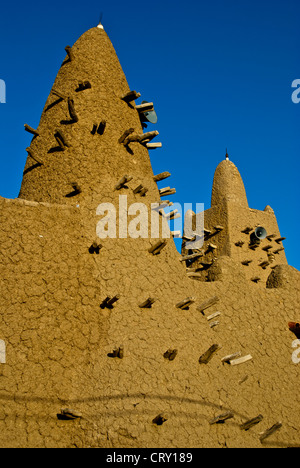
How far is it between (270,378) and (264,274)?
5.84m

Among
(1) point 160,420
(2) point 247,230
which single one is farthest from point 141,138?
(2) point 247,230

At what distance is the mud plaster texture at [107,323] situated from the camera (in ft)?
18.9

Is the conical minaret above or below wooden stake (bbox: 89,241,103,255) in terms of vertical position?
above

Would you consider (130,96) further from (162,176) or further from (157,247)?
(157,247)

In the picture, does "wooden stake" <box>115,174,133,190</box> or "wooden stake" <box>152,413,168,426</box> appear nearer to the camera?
"wooden stake" <box>152,413,168,426</box>

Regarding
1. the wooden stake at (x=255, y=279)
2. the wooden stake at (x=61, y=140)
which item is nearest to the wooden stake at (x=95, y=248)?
the wooden stake at (x=61, y=140)

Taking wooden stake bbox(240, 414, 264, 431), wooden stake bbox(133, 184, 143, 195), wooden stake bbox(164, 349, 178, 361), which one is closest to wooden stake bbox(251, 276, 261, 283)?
wooden stake bbox(133, 184, 143, 195)

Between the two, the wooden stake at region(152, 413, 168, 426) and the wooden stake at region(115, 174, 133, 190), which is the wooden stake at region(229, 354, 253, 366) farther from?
the wooden stake at region(115, 174, 133, 190)

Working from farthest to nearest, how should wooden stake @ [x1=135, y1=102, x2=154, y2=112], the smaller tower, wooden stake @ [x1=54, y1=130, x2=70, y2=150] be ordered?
1. the smaller tower
2. wooden stake @ [x1=135, y1=102, x2=154, y2=112]
3. wooden stake @ [x1=54, y1=130, x2=70, y2=150]

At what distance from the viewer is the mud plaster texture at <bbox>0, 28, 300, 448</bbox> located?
575cm

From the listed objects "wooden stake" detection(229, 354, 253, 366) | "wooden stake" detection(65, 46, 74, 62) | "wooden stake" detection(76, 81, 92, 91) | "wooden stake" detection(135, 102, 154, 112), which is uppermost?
"wooden stake" detection(65, 46, 74, 62)
